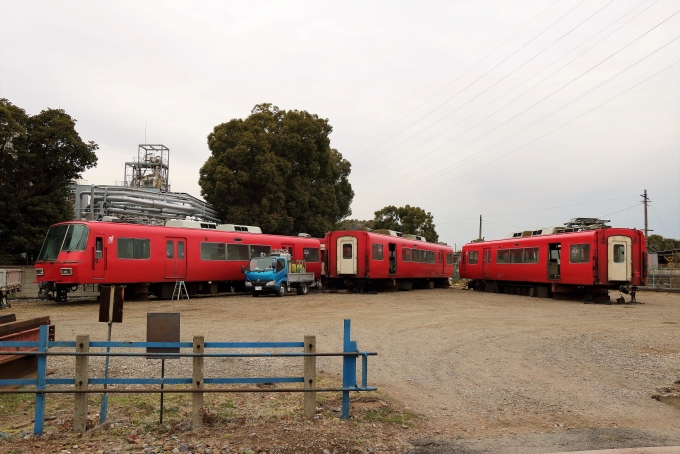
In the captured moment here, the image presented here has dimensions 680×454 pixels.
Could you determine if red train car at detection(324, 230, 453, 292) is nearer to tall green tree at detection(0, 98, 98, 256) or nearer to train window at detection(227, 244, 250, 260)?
train window at detection(227, 244, 250, 260)

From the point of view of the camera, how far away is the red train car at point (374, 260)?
27.6 metres

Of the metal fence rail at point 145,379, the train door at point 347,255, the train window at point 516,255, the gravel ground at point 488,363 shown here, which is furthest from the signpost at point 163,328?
the train window at point 516,255

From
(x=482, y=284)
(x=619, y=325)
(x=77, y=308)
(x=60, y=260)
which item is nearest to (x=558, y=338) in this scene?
(x=619, y=325)

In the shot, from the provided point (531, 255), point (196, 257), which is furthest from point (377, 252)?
point (196, 257)

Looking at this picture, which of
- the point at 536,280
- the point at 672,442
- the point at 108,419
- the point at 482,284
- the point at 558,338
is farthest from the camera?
the point at 482,284

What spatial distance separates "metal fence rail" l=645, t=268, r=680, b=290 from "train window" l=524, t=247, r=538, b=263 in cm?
1130

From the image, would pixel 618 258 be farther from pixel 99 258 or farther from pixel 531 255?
pixel 99 258

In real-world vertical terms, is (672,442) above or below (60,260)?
below

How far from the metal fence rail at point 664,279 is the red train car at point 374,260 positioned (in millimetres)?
14561

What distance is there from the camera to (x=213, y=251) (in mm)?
24938

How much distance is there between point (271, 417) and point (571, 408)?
3.88 m

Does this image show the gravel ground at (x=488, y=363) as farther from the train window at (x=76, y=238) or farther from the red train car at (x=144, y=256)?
the train window at (x=76, y=238)

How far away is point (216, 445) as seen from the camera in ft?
18.1

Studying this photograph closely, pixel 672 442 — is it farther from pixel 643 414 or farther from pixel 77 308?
pixel 77 308
